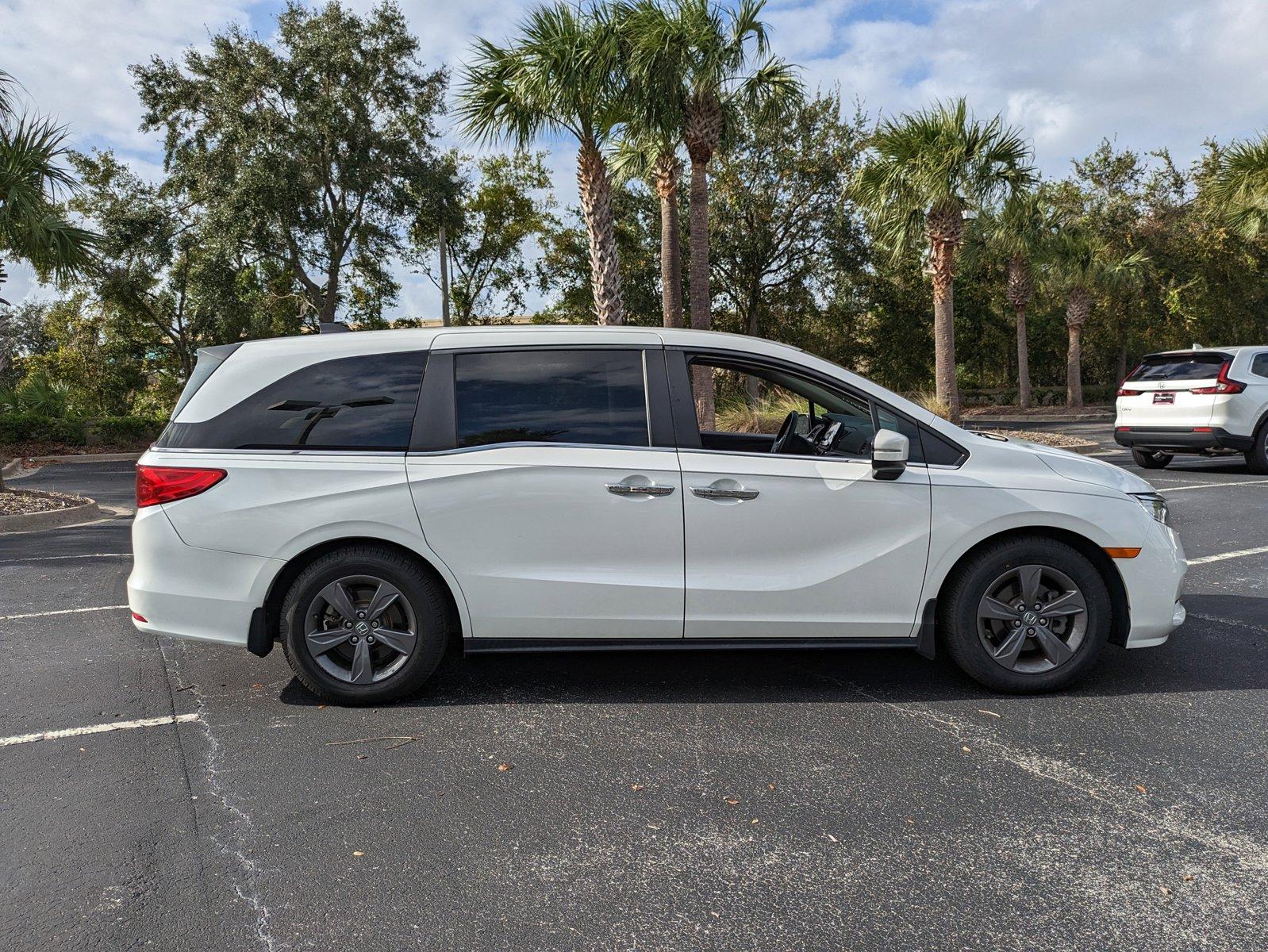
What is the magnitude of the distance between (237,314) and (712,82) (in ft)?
52.4

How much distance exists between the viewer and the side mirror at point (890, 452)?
4309mm

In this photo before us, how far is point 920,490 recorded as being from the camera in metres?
4.50

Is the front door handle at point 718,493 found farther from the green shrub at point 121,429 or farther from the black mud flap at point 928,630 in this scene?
the green shrub at point 121,429

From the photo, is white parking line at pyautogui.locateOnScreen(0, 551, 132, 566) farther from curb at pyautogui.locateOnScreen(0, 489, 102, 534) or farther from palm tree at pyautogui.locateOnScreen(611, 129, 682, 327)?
palm tree at pyautogui.locateOnScreen(611, 129, 682, 327)

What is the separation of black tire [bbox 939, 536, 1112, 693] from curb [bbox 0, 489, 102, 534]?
33.6ft

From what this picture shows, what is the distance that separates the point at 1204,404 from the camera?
41.6 feet

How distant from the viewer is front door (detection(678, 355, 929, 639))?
175 inches

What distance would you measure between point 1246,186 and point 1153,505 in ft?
71.9

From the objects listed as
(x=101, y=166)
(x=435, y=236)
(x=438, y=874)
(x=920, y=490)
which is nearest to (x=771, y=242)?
(x=435, y=236)

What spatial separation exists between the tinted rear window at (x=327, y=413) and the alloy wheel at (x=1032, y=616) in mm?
2879

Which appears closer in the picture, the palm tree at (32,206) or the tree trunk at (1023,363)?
the palm tree at (32,206)

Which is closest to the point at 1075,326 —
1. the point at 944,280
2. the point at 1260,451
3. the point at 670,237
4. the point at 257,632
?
the point at 944,280

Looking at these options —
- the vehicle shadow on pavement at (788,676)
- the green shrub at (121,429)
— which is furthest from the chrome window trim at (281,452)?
the green shrub at (121,429)

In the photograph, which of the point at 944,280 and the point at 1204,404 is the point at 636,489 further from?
the point at 944,280
